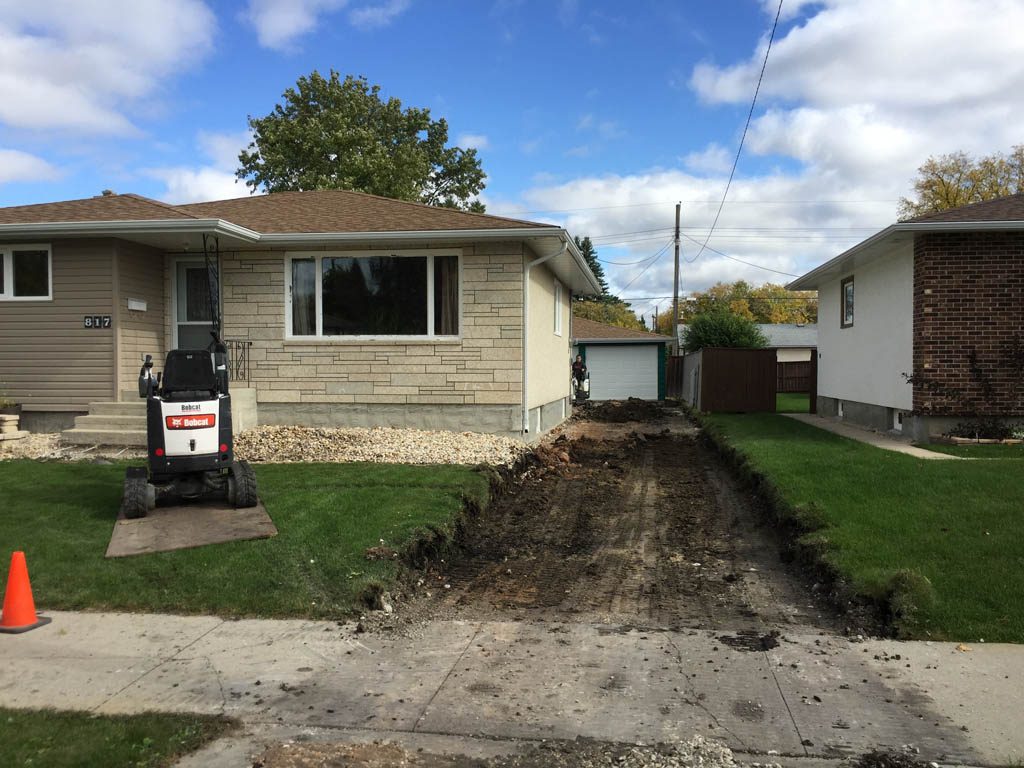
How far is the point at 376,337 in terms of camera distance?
13094 millimetres

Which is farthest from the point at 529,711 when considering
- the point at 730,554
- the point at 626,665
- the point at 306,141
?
the point at 306,141

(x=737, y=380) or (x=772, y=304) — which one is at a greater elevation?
(x=772, y=304)

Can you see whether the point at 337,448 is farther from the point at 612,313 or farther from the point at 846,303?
the point at 612,313

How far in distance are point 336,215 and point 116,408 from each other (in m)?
5.00

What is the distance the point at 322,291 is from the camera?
522 inches

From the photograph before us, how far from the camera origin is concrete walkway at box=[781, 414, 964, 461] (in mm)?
10656

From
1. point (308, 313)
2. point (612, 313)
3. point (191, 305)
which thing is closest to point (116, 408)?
point (191, 305)

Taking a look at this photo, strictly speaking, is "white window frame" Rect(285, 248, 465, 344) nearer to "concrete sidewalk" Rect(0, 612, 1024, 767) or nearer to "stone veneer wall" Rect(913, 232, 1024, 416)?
"stone veneer wall" Rect(913, 232, 1024, 416)

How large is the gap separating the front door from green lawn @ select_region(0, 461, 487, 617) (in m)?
4.58

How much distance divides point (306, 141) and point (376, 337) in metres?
23.3

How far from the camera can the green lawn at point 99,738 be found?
347cm

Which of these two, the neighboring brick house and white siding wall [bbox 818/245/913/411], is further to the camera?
white siding wall [bbox 818/245/913/411]

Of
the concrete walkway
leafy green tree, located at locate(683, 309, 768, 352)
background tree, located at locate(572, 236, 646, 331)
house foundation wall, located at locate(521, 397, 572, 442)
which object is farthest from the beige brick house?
background tree, located at locate(572, 236, 646, 331)

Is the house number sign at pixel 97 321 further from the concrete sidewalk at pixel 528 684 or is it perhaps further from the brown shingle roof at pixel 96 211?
the concrete sidewalk at pixel 528 684
